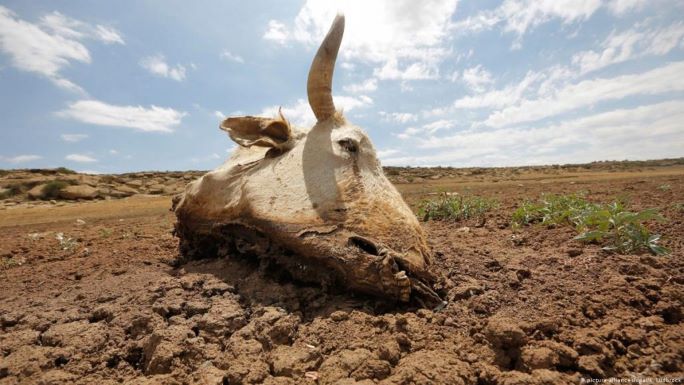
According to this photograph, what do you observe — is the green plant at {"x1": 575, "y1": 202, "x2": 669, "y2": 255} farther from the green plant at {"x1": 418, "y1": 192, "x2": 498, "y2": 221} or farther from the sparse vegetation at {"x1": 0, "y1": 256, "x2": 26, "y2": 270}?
the sparse vegetation at {"x1": 0, "y1": 256, "x2": 26, "y2": 270}

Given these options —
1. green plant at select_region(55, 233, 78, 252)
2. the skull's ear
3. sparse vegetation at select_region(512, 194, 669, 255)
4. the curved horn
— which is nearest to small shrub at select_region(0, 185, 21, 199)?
green plant at select_region(55, 233, 78, 252)

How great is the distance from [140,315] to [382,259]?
1549 millimetres

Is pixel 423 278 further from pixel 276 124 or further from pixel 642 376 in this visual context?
pixel 276 124

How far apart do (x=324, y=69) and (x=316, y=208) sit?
3.92 ft

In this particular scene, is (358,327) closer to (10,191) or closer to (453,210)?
(453,210)

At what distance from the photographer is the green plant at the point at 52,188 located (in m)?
16.5

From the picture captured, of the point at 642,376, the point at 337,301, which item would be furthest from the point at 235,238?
the point at 642,376

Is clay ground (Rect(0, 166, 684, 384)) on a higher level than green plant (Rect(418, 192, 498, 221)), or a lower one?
lower

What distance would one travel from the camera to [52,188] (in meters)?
16.7

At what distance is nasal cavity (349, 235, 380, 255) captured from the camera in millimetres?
2578

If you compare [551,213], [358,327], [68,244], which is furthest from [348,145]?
[68,244]

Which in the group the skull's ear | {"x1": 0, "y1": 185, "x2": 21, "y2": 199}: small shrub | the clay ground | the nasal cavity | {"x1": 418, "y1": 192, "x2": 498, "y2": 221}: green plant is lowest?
the clay ground

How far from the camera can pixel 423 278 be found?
268 cm

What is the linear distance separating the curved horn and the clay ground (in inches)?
56.9
